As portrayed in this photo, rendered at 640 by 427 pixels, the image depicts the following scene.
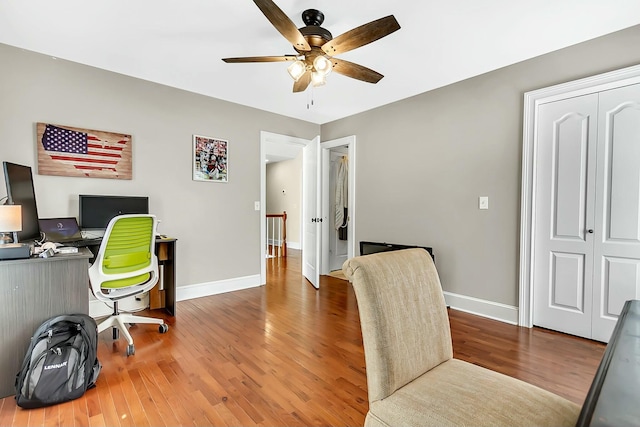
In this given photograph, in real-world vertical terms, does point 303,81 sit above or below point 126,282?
above

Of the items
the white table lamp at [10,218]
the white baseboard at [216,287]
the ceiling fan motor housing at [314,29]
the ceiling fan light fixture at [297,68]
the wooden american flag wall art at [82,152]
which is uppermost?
the ceiling fan motor housing at [314,29]

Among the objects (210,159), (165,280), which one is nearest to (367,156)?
(210,159)

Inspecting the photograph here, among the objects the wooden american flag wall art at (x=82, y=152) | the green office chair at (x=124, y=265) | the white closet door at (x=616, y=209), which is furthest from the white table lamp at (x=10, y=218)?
the white closet door at (x=616, y=209)

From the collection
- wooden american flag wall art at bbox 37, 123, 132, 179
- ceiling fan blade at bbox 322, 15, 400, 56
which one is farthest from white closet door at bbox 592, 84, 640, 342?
wooden american flag wall art at bbox 37, 123, 132, 179

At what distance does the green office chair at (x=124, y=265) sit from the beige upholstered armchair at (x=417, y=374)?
77.4 inches

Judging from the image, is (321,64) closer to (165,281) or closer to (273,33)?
(273,33)

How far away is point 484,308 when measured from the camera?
301cm

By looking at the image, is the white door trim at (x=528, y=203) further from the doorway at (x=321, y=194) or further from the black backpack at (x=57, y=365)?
the black backpack at (x=57, y=365)

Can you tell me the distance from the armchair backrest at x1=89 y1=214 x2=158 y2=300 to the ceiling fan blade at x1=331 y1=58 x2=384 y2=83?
1.89 metres

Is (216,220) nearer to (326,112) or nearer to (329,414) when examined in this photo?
(326,112)

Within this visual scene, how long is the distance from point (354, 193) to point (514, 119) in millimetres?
2098

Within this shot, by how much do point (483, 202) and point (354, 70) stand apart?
184 cm

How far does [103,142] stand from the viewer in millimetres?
2963

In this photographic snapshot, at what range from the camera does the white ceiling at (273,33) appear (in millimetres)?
2012
